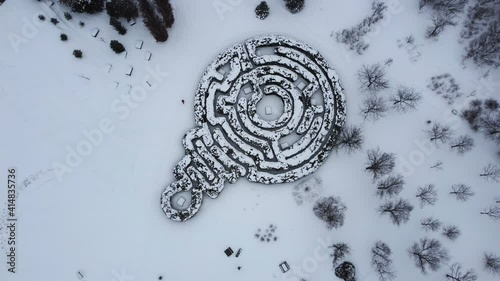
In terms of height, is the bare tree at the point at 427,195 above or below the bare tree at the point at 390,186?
below

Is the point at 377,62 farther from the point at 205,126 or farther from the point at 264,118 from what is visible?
the point at 205,126

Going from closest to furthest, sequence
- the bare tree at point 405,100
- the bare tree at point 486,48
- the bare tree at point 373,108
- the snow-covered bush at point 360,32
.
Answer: the bare tree at point 373,108
the bare tree at point 405,100
the bare tree at point 486,48
the snow-covered bush at point 360,32

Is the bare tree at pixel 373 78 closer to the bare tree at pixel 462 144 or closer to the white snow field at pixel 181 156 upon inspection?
the white snow field at pixel 181 156

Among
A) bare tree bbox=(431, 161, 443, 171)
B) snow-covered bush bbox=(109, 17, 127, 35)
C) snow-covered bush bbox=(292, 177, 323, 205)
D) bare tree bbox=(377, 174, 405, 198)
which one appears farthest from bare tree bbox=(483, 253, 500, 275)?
snow-covered bush bbox=(109, 17, 127, 35)

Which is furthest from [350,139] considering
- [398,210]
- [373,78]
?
[398,210]

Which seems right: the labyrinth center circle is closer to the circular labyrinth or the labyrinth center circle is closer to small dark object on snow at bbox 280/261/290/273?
the circular labyrinth

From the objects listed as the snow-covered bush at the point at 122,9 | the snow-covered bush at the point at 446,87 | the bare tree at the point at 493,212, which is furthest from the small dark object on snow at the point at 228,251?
the snow-covered bush at the point at 446,87
